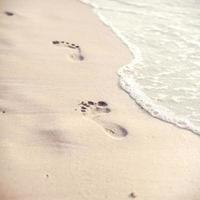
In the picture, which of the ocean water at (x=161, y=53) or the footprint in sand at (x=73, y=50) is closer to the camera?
the ocean water at (x=161, y=53)

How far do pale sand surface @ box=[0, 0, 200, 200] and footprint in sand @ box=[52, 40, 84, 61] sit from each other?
0.04 metres

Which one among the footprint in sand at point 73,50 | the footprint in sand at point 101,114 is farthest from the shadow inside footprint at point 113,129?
the footprint in sand at point 73,50

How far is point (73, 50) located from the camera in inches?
179

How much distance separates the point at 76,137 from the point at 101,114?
1.29ft

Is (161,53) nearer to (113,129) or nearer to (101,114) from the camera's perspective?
(101,114)

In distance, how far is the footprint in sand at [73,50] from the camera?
14.5 feet

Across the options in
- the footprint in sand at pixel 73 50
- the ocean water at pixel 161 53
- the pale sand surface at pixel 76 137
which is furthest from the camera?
the footprint in sand at pixel 73 50

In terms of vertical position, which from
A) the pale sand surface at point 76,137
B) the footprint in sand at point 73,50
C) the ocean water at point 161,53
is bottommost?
the pale sand surface at point 76,137

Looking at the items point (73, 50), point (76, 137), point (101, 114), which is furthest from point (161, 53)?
point (76, 137)

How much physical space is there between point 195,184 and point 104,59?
1886mm

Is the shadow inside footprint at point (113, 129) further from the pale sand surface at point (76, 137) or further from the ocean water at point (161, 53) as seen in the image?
the ocean water at point (161, 53)

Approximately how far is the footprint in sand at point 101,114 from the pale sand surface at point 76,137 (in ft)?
0.04

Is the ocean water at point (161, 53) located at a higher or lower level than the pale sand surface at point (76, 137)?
higher

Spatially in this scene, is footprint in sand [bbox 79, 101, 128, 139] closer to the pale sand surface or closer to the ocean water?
the pale sand surface
